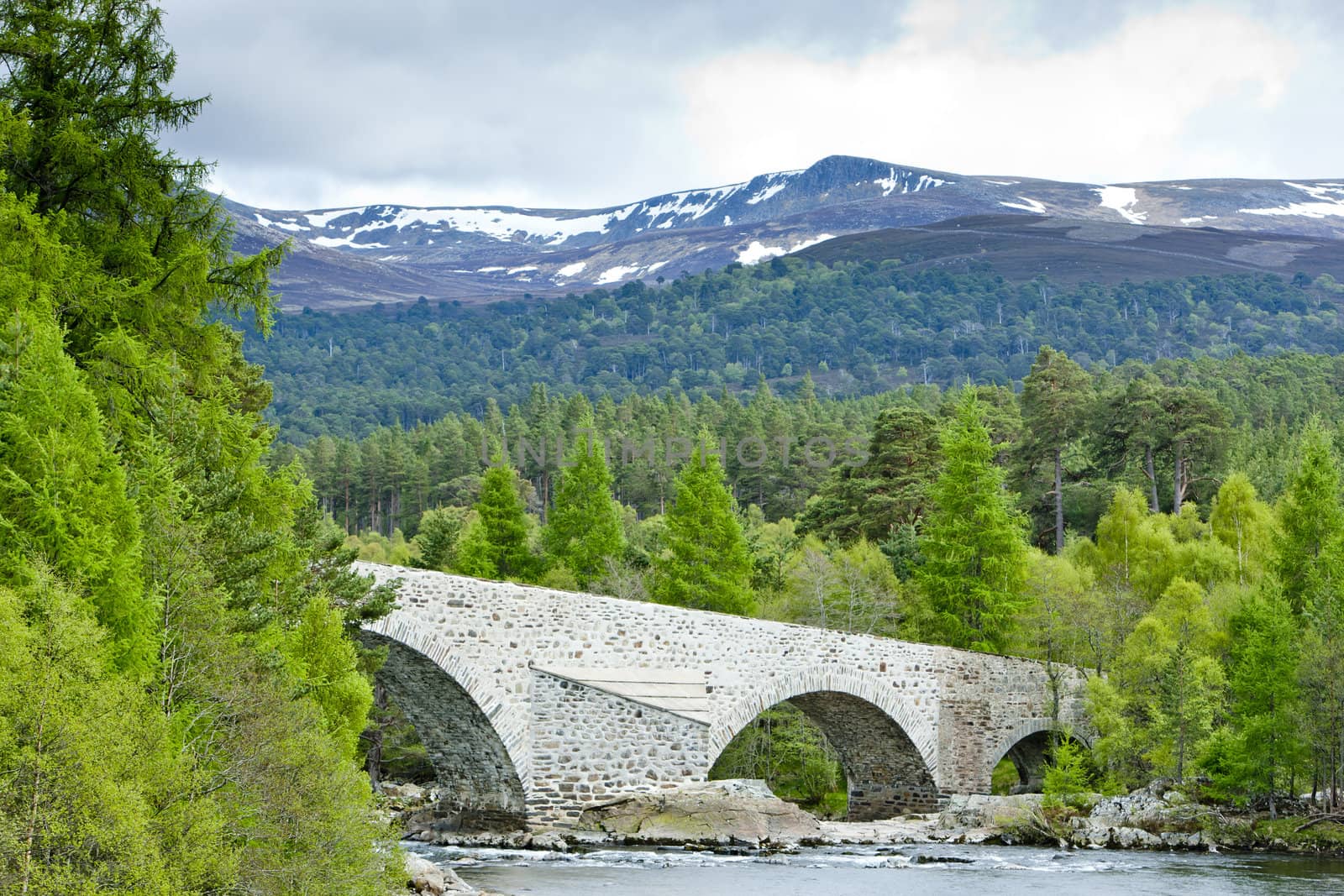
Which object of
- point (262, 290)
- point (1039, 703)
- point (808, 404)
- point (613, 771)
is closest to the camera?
point (262, 290)

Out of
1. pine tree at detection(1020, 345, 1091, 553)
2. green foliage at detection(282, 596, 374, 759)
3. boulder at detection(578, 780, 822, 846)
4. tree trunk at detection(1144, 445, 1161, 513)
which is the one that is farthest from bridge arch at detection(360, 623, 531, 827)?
tree trunk at detection(1144, 445, 1161, 513)

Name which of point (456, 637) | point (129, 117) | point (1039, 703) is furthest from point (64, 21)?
point (1039, 703)

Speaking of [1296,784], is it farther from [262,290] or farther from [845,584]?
[262,290]

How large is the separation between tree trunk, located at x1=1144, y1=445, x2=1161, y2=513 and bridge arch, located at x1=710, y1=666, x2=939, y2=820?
2615 cm

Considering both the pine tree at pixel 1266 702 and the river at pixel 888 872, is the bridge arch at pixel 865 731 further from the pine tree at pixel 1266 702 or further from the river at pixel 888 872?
the pine tree at pixel 1266 702

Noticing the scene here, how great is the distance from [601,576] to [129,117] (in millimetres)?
30176

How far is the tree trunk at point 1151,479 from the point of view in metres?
56.4

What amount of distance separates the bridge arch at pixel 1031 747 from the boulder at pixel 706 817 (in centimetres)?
737

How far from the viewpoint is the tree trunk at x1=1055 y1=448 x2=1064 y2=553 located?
57.2 m

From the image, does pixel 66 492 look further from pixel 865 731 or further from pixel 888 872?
pixel 865 731

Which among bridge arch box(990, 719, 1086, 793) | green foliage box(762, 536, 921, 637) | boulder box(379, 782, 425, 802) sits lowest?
boulder box(379, 782, 425, 802)

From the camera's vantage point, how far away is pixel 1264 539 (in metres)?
41.5

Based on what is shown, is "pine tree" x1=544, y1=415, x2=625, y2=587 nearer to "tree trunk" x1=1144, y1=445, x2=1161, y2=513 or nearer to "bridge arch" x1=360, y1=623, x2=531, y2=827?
"bridge arch" x1=360, y1=623, x2=531, y2=827

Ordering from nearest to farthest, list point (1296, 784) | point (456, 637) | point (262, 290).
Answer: point (262, 290) < point (456, 637) < point (1296, 784)
